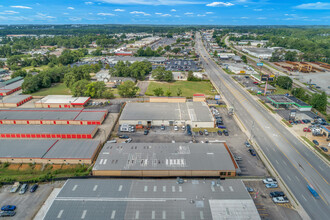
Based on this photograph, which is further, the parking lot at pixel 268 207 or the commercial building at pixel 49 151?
the commercial building at pixel 49 151

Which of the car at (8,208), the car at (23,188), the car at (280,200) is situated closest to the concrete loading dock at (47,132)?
the car at (23,188)

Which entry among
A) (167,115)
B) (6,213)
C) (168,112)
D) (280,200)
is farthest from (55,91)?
(280,200)

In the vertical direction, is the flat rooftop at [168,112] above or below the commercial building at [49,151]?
above

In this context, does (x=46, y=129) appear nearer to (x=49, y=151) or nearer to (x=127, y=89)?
(x=49, y=151)

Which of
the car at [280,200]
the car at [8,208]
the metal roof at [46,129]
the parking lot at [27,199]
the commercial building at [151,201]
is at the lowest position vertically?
the parking lot at [27,199]

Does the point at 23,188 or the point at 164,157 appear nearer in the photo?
the point at 23,188

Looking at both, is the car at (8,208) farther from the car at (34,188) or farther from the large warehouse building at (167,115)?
the large warehouse building at (167,115)

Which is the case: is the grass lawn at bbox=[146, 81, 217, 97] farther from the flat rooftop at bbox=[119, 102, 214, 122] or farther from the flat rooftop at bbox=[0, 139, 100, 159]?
the flat rooftop at bbox=[0, 139, 100, 159]

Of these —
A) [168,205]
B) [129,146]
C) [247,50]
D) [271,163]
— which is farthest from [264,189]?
[247,50]

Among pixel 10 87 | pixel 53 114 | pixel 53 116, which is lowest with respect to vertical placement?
pixel 53 116
